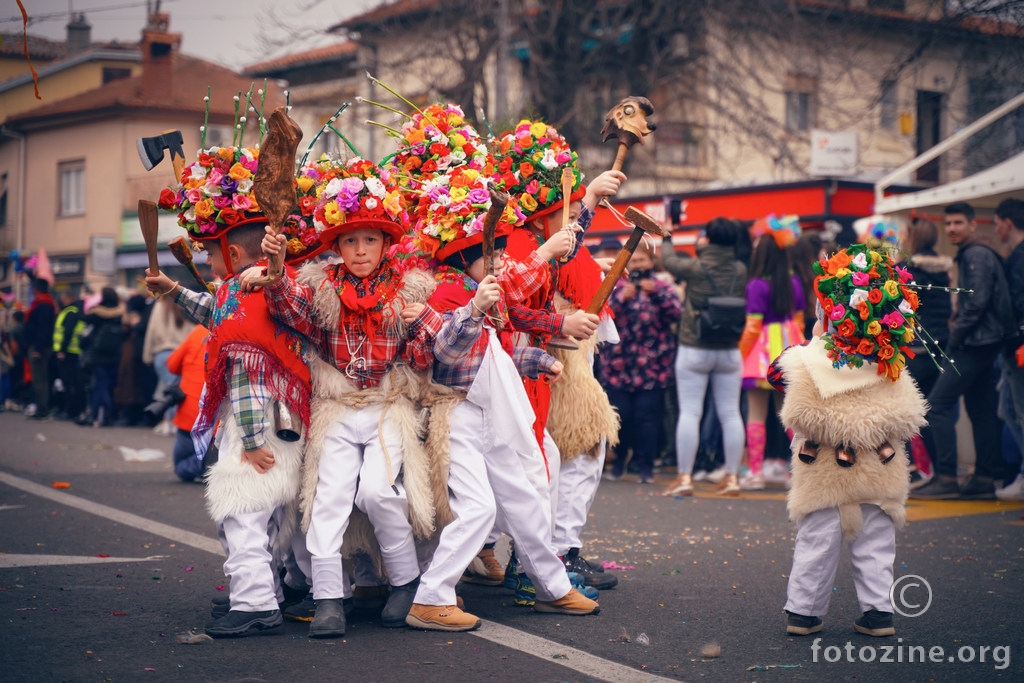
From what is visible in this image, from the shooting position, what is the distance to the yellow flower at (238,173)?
5332 mm

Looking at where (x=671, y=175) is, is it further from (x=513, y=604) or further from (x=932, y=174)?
(x=513, y=604)

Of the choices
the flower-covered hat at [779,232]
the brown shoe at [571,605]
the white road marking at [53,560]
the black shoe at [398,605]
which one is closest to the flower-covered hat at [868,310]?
the brown shoe at [571,605]

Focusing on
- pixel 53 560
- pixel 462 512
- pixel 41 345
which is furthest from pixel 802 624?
pixel 41 345

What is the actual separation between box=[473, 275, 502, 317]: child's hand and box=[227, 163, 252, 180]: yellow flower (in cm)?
125

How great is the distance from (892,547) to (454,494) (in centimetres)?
189

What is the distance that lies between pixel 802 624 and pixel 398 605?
1.74 m


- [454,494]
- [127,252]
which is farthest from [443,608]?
[127,252]

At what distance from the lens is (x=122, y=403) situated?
15.7m

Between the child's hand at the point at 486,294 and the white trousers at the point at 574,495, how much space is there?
137cm

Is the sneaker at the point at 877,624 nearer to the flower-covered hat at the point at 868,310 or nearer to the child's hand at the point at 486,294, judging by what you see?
the flower-covered hat at the point at 868,310

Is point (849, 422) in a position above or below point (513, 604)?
above

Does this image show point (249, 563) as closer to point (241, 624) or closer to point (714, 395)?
point (241, 624)

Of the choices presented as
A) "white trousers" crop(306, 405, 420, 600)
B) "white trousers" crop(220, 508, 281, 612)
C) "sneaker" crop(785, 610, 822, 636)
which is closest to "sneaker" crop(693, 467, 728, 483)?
"sneaker" crop(785, 610, 822, 636)

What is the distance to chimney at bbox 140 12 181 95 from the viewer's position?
34.9m
